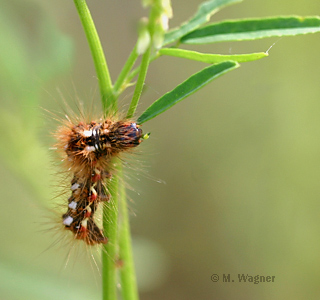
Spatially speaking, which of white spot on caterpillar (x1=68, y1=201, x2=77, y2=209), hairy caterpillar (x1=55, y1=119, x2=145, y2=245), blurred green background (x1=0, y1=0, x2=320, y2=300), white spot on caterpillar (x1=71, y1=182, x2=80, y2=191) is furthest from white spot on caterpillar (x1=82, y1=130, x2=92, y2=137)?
blurred green background (x1=0, y1=0, x2=320, y2=300)

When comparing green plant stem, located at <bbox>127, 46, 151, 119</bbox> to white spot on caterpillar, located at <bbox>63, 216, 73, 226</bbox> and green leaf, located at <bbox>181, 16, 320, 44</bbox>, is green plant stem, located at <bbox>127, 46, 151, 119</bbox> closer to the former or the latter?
green leaf, located at <bbox>181, 16, 320, 44</bbox>

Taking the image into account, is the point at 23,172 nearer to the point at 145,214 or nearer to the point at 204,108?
the point at 145,214

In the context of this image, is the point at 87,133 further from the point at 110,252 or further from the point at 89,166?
the point at 110,252

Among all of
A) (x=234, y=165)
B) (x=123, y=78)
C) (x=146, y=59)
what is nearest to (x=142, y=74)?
(x=146, y=59)

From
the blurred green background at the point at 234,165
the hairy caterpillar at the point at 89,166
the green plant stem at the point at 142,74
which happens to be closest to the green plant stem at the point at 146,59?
the green plant stem at the point at 142,74

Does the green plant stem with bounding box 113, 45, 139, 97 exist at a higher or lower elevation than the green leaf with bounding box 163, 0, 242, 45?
lower

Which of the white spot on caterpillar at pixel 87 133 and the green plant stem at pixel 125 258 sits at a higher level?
the white spot on caterpillar at pixel 87 133

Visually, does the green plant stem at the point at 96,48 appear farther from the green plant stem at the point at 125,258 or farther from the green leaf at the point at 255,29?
the green plant stem at the point at 125,258
